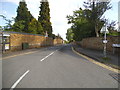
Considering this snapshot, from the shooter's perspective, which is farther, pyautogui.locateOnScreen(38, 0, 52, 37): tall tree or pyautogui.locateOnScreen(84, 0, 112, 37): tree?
pyautogui.locateOnScreen(38, 0, 52, 37): tall tree

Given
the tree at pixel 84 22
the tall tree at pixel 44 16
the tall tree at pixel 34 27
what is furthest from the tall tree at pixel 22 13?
the tree at pixel 84 22

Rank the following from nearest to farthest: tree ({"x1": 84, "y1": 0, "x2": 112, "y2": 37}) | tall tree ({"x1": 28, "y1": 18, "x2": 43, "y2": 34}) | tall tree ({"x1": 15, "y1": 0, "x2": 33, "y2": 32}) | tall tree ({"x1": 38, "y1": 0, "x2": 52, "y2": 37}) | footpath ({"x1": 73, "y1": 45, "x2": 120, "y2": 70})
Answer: footpath ({"x1": 73, "y1": 45, "x2": 120, "y2": 70})
tree ({"x1": 84, "y1": 0, "x2": 112, "y2": 37})
tall tree ({"x1": 28, "y1": 18, "x2": 43, "y2": 34})
tall tree ({"x1": 38, "y1": 0, "x2": 52, "y2": 37})
tall tree ({"x1": 15, "y1": 0, "x2": 33, "y2": 32})

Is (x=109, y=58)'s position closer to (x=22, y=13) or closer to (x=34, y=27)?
(x=34, y=27)

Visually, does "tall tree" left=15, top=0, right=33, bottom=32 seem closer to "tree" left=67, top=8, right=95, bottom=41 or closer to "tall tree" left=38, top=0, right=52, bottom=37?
"tall tree" left=38, top=0, right=52, bottom=37

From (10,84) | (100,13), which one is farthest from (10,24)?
(10,84)

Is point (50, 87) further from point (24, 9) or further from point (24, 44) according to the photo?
point (24, 9)

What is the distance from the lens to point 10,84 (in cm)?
475

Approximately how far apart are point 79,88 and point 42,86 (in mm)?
1370

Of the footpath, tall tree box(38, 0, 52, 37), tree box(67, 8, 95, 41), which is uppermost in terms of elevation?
tall tree box(38, 0, 52, 37)

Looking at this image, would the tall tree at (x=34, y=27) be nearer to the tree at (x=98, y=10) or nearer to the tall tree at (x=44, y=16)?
the tall tree at (x=44, y=16)

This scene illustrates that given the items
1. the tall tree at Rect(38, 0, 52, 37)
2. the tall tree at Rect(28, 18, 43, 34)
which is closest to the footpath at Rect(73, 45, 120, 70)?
the tall tree at Rect(28, 18, 43, 34)

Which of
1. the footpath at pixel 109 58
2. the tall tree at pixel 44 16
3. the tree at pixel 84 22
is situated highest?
the tall tree at pixel 44 16

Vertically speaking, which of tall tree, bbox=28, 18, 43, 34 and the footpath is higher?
tall tree, bbox=28, 18, 43, 34

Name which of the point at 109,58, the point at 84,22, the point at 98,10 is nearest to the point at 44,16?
the point at 84,22
